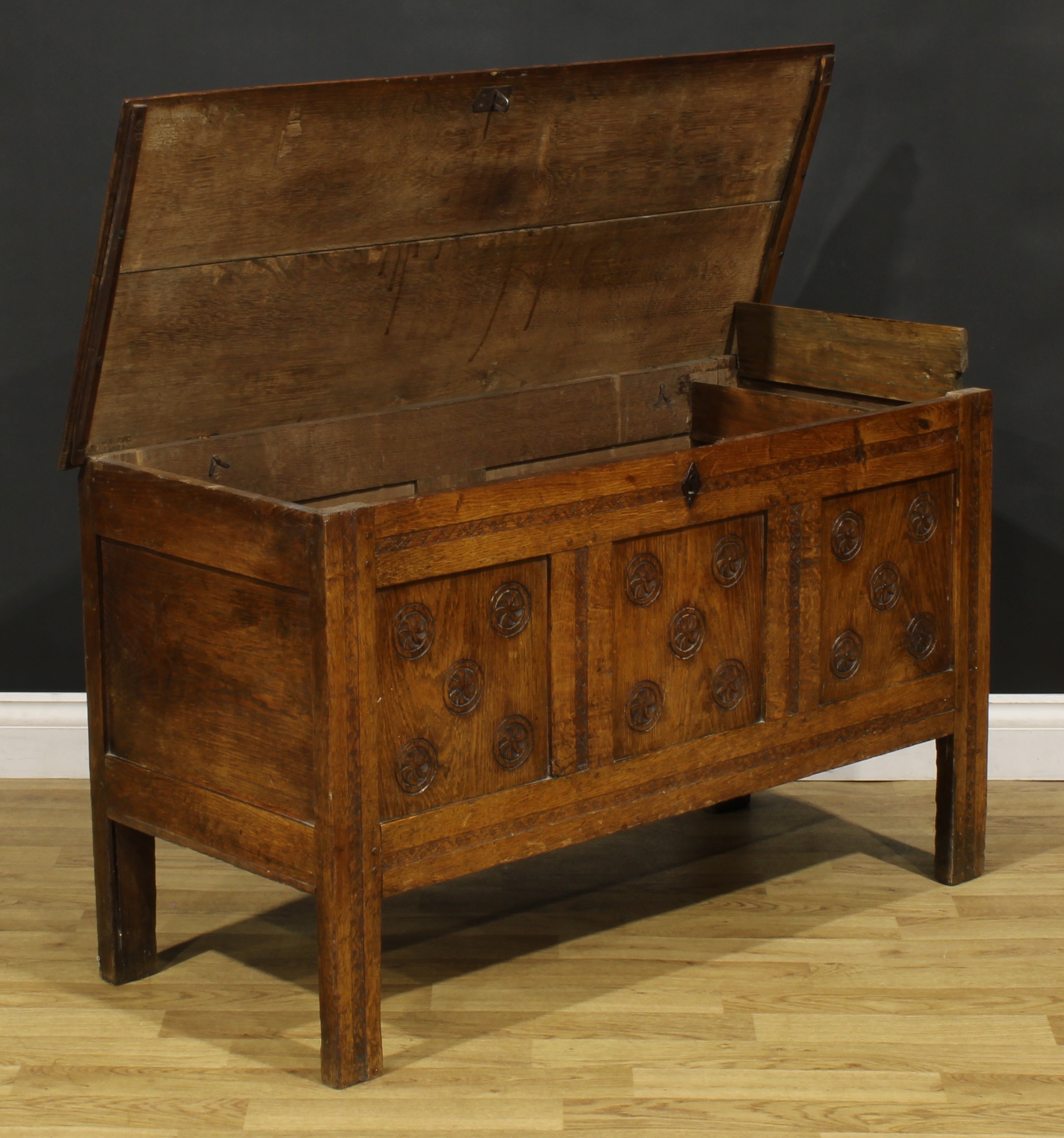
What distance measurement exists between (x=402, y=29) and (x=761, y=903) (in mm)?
1763

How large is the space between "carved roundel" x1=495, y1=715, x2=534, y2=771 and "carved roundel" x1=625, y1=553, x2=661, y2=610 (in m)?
0.25

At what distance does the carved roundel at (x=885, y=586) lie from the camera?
3117mm

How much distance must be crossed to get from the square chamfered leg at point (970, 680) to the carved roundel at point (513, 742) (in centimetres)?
91

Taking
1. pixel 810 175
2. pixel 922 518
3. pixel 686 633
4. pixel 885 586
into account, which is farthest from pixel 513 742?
pixel 810 175

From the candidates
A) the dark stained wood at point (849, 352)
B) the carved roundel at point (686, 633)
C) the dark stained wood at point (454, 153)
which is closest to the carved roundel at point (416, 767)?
the carved roundel at point (686, 633)

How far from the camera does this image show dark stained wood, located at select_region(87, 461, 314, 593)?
2.47 m

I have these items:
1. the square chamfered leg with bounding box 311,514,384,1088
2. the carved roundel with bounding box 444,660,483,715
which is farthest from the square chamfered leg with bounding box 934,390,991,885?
the square chamfered leg with bounding box 311,514,384,1088

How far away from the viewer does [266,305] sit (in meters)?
2.88

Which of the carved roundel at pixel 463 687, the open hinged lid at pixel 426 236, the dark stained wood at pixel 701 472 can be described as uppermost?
the open hinged lid at pixel 426 236

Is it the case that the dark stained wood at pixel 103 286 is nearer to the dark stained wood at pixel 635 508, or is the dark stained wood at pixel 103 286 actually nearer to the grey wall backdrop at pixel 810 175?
the dark stained wood at pixel 635 508

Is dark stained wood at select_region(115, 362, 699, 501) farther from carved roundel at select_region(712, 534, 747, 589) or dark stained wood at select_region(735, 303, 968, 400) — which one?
carved roundel at select_region(712, 534, 747, 589)

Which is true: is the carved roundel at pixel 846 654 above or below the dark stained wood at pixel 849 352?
below

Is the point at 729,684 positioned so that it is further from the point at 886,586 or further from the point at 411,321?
the point at 411,321

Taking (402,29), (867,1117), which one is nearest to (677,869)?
(867,1117)
